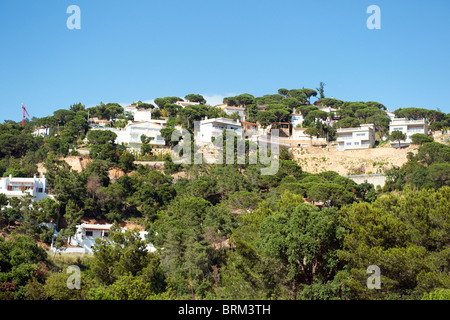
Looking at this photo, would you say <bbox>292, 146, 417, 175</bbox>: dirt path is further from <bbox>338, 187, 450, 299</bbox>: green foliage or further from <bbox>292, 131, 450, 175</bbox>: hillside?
<bbox>338, 187, 450, 299</bbox>: green foliage

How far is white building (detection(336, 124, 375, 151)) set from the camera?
61.8 metres

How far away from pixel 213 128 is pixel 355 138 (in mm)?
19151

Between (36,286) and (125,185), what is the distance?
22157 mm

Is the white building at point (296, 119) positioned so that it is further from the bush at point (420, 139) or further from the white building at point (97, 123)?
the white building at point (97, 123)

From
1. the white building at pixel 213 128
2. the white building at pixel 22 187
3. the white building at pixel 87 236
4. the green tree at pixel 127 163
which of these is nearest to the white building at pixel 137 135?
the white building at pixel 213 128

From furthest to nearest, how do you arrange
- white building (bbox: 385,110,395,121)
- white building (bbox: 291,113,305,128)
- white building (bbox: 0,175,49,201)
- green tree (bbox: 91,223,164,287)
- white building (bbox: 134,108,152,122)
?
white building (bbox: 385,110,395,121) → white building (bbox: 291,113,305,128) → white building (bbox: 134,108,152,122) → white building (bbox: 0,175,49,201) → green tree (bbox: 91,223,164,287)

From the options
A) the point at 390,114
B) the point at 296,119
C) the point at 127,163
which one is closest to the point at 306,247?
the point at 127,163

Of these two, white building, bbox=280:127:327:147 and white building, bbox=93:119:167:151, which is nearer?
white building, bbox=93:119:167:151

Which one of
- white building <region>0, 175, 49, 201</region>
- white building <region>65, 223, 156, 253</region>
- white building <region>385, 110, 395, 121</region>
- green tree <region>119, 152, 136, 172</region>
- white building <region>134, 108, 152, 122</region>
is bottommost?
white building <region>65, 223, 156, 253</region>

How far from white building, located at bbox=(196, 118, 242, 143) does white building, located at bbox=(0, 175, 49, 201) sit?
23011 mm

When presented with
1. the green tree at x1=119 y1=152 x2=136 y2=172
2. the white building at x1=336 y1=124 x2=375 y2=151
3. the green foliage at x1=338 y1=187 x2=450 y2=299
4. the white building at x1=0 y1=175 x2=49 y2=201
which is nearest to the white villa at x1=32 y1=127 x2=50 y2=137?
the green tree at x1=119 y1=152 x2=136 y2=172

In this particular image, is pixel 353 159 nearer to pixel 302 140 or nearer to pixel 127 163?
pixel 302 140

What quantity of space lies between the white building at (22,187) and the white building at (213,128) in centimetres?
2301

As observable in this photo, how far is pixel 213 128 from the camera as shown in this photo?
60625 mm
